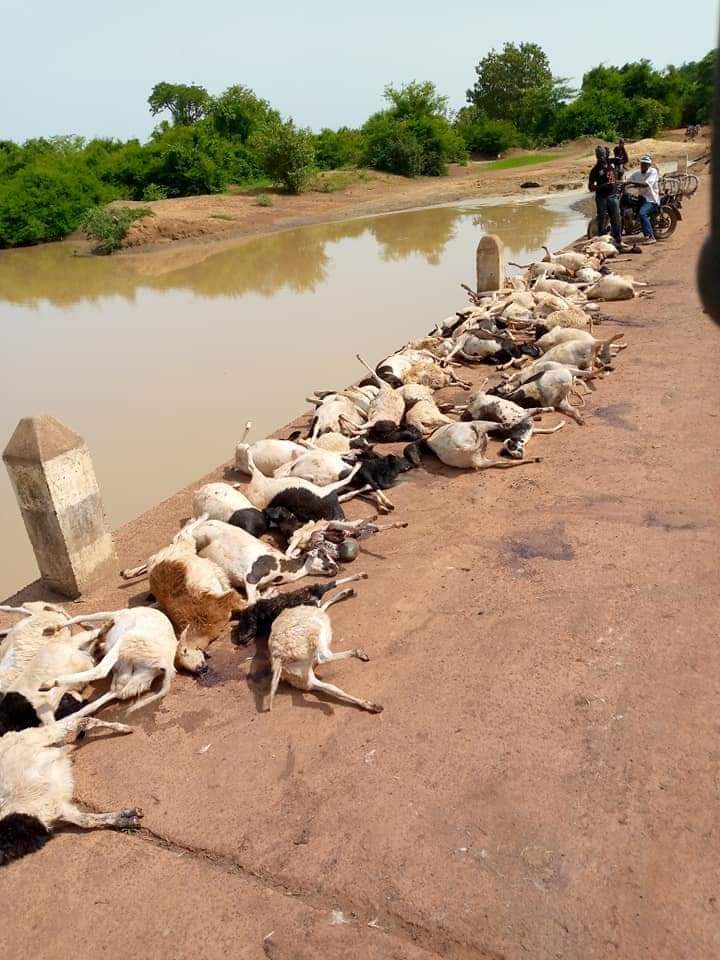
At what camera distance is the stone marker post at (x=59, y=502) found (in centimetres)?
508

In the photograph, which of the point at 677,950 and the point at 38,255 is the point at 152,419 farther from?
the point at 38,255

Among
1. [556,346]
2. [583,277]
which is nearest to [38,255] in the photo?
[583,277]

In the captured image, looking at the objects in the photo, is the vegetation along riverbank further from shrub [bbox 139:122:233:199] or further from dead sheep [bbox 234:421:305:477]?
dead sheep [bbox 234:421:305:477]

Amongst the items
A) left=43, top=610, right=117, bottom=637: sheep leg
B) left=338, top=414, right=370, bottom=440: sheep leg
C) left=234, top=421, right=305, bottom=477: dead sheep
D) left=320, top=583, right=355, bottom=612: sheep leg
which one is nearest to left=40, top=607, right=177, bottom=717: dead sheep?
left=43, top=610, right=117, bottom=637: sheep leg

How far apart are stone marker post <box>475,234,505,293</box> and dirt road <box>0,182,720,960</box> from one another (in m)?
8.54

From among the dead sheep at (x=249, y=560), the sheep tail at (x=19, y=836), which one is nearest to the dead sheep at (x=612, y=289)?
the dead sheep at (x=249, y=560)

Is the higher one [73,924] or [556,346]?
[556,346]

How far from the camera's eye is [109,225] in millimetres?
27531

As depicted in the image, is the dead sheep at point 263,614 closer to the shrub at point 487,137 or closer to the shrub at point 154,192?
the shrub at point 154,192

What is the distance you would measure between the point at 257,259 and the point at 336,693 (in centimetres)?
2156

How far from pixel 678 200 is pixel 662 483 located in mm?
13880

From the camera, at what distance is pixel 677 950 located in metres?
2.65

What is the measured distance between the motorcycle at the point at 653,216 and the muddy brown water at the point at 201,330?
3.73 meters

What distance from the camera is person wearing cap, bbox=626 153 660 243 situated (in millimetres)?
14587
